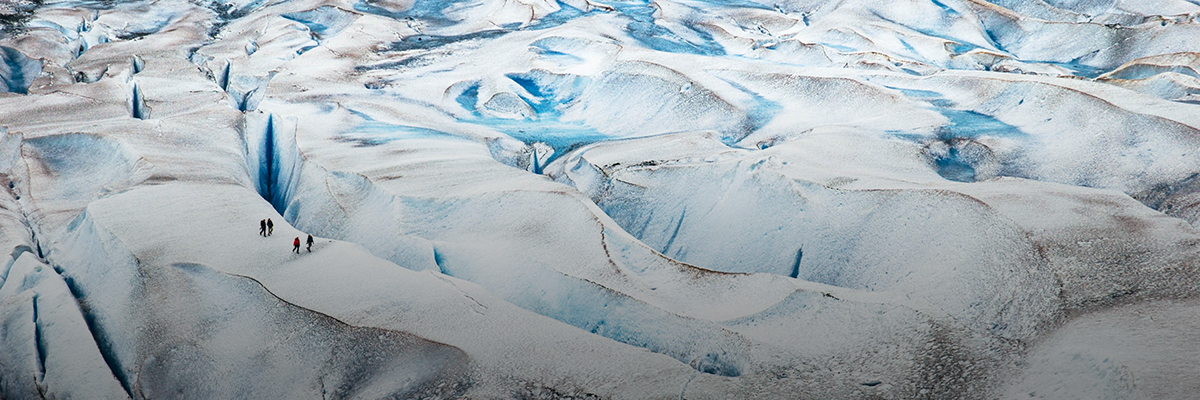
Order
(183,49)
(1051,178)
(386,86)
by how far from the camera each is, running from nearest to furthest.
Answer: (1051,178) < (386,86) < (183,49)

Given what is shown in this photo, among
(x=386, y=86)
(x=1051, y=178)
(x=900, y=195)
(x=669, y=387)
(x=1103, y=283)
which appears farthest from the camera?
(x=386, y=86)

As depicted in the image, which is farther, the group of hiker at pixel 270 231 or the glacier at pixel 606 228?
the group of hiker at pixel 270 231

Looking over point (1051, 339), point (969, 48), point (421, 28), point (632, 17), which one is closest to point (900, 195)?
point (1051, 339)

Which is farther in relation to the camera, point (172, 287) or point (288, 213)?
point (288, 213)

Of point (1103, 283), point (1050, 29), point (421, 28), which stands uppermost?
point (1103, 283)

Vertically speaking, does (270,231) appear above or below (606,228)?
below

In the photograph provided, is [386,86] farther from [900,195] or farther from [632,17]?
[900,195]

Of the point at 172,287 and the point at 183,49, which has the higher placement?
the point at 172,287

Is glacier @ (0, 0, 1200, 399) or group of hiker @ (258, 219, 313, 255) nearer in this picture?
glacier @ (0, 0, 1200, 399)
